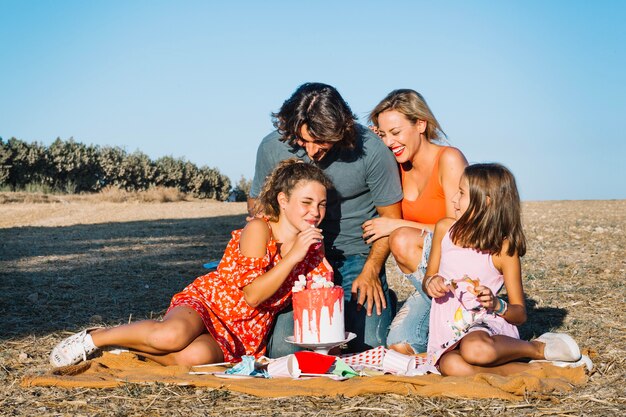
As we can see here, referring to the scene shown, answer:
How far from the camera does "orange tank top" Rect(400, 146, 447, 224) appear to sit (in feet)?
16.4

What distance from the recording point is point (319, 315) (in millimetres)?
4270

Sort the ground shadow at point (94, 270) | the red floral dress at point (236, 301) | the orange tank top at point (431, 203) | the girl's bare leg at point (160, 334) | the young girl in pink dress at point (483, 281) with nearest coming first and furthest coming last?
the young girl in pink dress at point (483, 281), the girl's bare leg at point (160, 334), the red floral dress at point (236, 301), the orange tank top at point (431, 203), the ground shadow at point (94, 270)

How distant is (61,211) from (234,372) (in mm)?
15896

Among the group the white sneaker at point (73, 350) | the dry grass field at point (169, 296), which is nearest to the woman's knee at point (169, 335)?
the white sneaker at point (73, 350)

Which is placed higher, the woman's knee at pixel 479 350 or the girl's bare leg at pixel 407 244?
the girl's bare leg at pixel 407 244

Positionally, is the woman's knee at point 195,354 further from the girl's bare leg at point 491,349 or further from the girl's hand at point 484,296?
the girl's hand at point 484,296

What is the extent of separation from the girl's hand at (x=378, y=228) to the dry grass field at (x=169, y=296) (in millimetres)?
1338

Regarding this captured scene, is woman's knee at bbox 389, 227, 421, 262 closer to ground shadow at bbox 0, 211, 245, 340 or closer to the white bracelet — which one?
the white bracelet

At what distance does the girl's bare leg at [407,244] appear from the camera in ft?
16.0

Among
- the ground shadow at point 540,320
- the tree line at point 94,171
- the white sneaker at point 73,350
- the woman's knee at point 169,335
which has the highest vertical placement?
the tree line at point 94,171

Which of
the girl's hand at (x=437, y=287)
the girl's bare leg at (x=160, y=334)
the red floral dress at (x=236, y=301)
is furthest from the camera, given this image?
the red floral dress at (x=236, y=301)

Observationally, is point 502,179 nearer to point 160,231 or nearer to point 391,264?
point 391,264

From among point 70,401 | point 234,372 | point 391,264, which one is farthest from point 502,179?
point 391,264

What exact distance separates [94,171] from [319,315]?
27.3 metres
